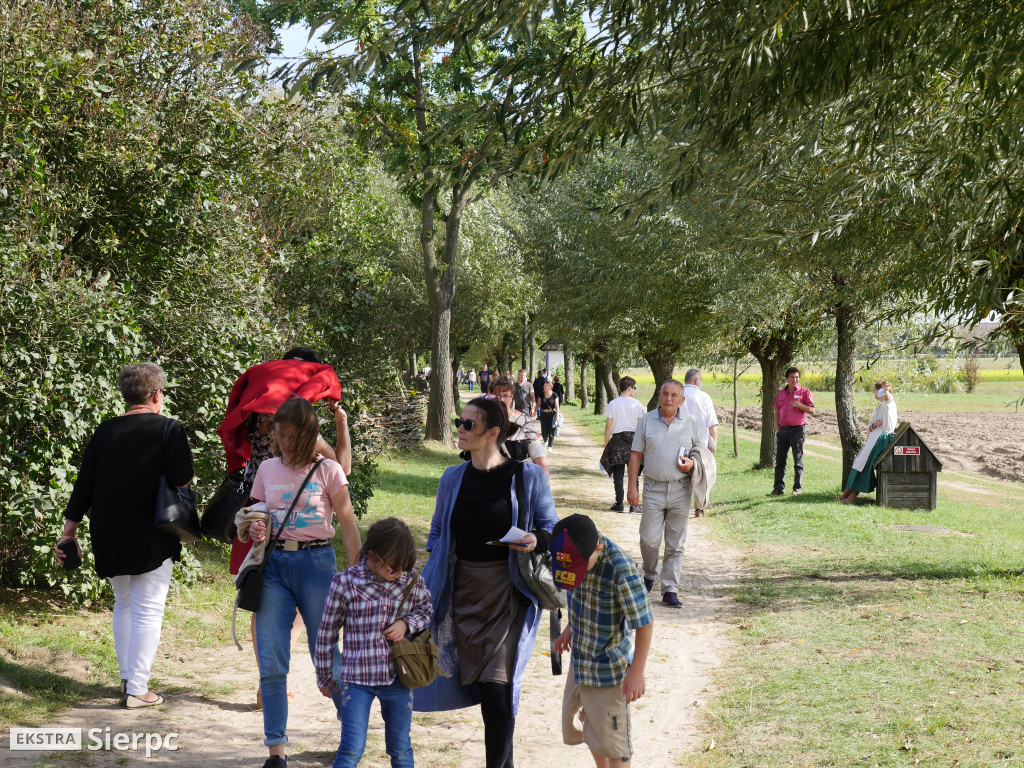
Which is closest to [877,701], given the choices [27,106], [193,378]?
[193,378]

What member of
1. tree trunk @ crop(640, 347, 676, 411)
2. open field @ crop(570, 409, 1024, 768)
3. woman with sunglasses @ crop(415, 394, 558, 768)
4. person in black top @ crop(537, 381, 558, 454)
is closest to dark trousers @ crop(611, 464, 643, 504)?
open field @ crop(570, 409, 1024, 768)

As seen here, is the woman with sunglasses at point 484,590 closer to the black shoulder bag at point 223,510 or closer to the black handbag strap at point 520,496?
the black handbag strap at point 520,496

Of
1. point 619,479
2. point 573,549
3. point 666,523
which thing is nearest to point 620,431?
point 619,479

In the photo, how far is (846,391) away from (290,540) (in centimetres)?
1261

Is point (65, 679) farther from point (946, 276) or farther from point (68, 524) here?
point (946, 276)

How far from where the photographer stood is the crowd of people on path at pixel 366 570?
12.6ft

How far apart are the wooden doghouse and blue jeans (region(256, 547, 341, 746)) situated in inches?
440

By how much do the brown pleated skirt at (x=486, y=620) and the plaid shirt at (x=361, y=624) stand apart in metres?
0.47

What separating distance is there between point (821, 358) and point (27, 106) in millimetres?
19130

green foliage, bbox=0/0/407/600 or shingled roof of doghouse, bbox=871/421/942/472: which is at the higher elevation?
green foliage, bbox=0/0/407/600

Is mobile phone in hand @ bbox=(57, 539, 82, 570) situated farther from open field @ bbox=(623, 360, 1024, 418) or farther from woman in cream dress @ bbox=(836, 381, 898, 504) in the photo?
open field @ bbox=(623, 360, 1024, 418)

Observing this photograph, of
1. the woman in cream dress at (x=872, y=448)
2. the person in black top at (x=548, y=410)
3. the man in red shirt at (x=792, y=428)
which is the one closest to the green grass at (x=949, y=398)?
the person in black top at (x=548, y=410)

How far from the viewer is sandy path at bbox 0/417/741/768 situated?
187 inches

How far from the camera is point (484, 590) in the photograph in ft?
14.2
